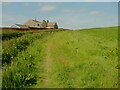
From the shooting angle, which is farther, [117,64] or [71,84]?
[117,64]

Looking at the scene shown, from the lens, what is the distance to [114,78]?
1322 centimetres

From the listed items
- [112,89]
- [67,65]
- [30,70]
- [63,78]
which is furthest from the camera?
[67,65]

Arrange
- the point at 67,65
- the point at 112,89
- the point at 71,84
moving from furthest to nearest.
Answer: the point at 67,65, the point at 71,84, the point at 112,89

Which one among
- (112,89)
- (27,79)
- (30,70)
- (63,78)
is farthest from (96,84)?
(30,70)

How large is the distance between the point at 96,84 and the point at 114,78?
1.28 m

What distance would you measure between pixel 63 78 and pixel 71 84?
996 millimetres

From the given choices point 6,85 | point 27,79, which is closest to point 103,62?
point 27,79

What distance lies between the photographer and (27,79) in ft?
42.5

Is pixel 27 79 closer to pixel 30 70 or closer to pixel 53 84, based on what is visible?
pixel 53 84

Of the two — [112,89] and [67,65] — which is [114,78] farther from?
[67,65]

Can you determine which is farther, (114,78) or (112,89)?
(114,78)

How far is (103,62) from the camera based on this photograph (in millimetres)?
17484

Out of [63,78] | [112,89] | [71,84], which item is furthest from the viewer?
[63,78]

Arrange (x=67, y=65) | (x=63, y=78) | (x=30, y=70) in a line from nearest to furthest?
(x=63, y=78) < (x=30, y=70) < (x=67, y=65)
